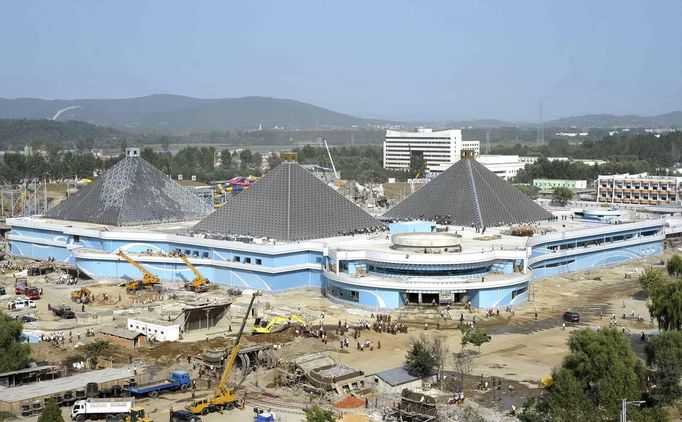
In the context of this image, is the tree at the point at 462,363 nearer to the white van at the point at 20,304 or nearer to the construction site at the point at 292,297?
the construction site at the point at 292,297

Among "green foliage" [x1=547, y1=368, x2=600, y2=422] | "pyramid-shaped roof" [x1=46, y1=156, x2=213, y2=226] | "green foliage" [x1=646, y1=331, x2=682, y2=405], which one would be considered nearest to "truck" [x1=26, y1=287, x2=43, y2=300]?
"pyramid-shaped roof" [x1=46, y1=156, x2=213, y2=226]

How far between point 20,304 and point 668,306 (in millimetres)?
27851

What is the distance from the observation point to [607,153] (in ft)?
474

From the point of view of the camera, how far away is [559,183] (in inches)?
4072

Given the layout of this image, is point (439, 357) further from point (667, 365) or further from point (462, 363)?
point (667, 365)

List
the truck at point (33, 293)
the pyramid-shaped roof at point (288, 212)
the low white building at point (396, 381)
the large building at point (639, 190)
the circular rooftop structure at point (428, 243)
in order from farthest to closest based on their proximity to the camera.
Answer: the large building at point (639, 190) < the pyramid-shaped roof at point (288, 212) < the truck at point (33, 293) < the circular rooftop structure at point (428, 243) < the low white building at point (396, 381)

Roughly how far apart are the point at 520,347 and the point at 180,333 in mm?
13006

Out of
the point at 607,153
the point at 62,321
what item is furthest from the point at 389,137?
the point at 62,321

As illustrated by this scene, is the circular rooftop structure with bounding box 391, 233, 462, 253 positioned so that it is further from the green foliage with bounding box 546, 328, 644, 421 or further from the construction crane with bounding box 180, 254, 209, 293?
the green foliage with bounding box 546, 328, 644, 421

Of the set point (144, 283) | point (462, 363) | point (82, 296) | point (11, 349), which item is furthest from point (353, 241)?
point (11, 349)

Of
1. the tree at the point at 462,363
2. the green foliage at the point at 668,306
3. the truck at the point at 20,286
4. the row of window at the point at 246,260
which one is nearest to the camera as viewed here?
the tree at the point at 462,363

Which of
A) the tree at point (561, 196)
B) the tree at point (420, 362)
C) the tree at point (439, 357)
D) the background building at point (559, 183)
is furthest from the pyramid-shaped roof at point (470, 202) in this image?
the background building at point (559, 183)

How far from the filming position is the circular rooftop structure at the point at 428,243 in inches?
1711

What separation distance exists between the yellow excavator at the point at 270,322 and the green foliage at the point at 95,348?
5858 millimetres
